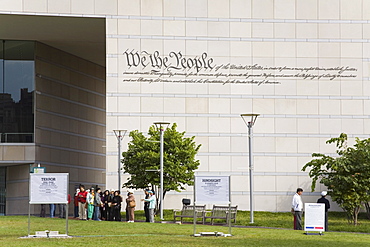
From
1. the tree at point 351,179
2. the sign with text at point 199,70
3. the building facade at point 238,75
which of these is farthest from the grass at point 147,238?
the sign with text at point 199,70

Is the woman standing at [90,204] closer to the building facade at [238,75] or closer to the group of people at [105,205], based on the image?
the group of people at [105,205]

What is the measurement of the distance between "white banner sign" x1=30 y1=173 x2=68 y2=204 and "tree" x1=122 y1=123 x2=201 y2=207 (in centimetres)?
1484

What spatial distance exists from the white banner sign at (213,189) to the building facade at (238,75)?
2038cm

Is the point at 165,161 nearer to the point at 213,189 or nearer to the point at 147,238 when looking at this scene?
the point at 213,189

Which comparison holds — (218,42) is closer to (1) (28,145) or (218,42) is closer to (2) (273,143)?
(2) (273,143)

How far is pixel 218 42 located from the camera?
43.3m

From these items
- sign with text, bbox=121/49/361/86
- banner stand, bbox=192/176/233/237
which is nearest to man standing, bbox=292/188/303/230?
banner stand, bbox=192/176/233/237

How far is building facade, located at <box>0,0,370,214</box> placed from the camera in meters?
42.8

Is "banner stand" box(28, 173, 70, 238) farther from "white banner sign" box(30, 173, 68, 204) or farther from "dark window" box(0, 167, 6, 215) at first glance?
"dark window" box(0, 167, 6, 215)

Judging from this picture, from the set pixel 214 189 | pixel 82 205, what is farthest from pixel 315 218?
pixel 82 205

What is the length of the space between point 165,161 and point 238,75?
9.23 meters

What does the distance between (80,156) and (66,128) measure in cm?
311

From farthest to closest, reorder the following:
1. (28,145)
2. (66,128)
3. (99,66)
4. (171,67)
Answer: (99,66) < (66,128) < (28,145) < (171,67)

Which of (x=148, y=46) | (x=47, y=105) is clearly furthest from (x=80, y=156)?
(x=148, y=46)
